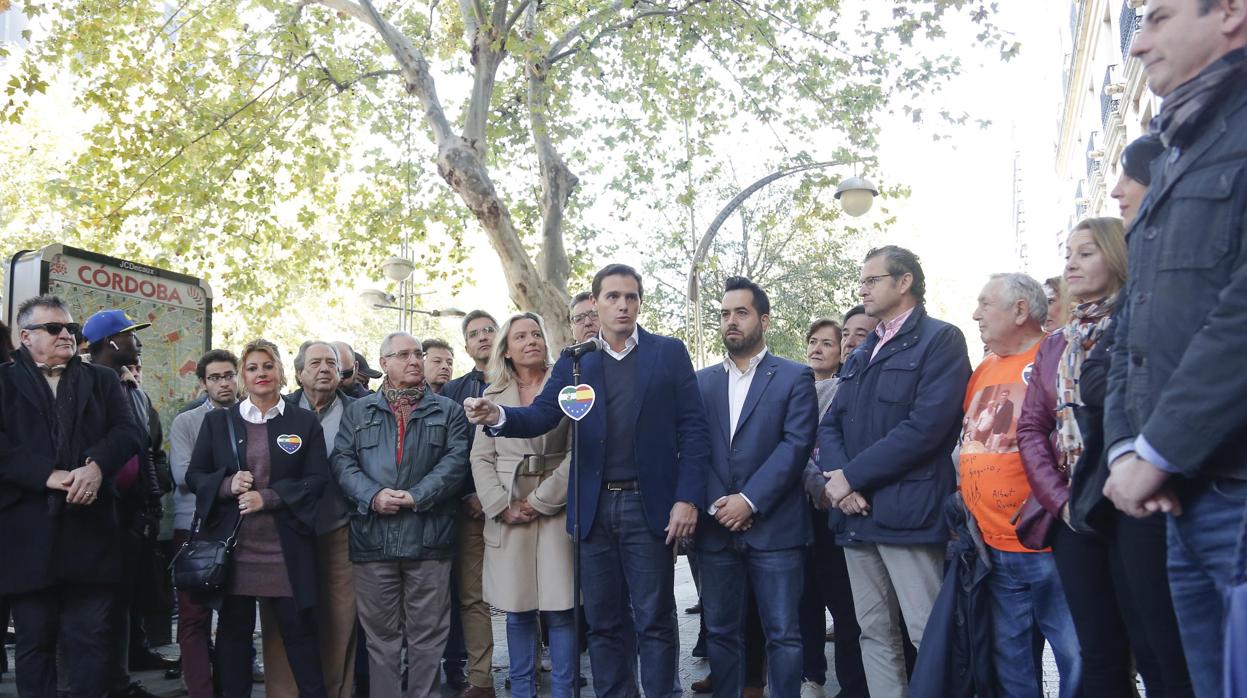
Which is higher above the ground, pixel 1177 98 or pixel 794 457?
pixel 1177 98

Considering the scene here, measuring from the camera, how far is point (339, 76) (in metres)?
15.5

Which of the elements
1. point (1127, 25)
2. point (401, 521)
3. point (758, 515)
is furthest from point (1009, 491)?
point (1127, 25)

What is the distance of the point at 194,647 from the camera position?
587cm

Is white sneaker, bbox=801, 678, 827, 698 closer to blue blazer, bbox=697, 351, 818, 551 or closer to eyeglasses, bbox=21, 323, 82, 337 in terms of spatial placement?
blue blazer, bbox=697, 351, 818, 551

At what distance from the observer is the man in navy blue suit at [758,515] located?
5180 millimetres

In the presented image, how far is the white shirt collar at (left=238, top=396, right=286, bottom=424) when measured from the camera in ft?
19.9

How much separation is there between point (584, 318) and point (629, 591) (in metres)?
2.45

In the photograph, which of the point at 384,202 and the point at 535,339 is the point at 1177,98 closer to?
the point at 535,339

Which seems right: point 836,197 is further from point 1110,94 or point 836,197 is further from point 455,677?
point 1110,94

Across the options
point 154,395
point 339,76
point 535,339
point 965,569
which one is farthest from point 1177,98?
point 339,76

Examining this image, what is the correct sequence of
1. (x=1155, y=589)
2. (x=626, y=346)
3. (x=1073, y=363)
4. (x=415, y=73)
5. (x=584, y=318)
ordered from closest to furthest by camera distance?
(x=1155, y=589), (x=1073, y=363), (x=626, y=346), (x=584, y=318), (x=415, y=73)

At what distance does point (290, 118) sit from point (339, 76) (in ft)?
4.34

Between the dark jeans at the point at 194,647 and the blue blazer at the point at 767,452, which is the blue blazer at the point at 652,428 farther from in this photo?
the dark jeans at the point at 194,647

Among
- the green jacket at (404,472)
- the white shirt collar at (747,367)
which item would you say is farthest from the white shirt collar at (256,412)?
the white shirt collar at (747,367)
